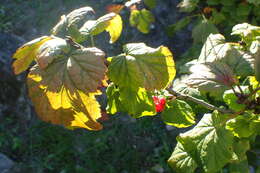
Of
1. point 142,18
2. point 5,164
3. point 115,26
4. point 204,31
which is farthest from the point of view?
point 142,18

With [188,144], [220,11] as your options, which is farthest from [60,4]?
[188,144]

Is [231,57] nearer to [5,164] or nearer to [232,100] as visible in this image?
[232,100]

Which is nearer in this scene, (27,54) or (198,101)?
(27,54)

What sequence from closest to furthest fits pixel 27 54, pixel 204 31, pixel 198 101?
pixel 27 54 < pixel 198 101 < pixel 204 31

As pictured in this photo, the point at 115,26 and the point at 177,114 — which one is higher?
the point at 115,26

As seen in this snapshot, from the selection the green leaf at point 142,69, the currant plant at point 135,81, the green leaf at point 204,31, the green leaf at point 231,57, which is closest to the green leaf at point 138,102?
the currant plant at point 135,81

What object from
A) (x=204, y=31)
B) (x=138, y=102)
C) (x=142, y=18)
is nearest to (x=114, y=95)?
(x=138, y=102)

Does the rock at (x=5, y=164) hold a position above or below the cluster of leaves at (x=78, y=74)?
below

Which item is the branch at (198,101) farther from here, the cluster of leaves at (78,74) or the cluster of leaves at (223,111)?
the cluster of leaves at (78,74)

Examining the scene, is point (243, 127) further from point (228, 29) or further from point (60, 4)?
point (60, 4)
